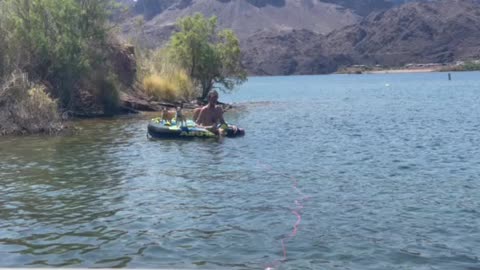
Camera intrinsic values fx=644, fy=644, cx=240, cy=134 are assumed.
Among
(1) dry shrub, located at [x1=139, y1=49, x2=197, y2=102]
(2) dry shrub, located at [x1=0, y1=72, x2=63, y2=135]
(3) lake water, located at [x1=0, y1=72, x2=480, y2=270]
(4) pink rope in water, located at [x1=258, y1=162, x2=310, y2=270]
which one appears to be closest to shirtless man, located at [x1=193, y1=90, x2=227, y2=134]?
(3) lake water, located at [x1=0, y1=72, x2=480, y2=270]

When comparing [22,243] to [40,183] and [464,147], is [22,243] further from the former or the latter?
[464,147]

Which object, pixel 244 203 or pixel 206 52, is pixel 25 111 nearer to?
pixel 244 203

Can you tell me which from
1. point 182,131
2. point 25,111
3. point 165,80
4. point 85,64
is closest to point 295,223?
point 182,131

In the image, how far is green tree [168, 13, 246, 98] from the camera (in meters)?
54.9

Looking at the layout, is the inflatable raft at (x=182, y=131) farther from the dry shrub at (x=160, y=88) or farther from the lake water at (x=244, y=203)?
the dry shrub at (x=160, y=88)

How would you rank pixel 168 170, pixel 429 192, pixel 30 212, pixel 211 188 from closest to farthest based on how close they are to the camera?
pixel 30 212
pixel 429 192
pixel 211 188
pixel 168 170

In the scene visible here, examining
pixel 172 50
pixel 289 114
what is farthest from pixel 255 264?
pixel 172 50

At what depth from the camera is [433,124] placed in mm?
33062

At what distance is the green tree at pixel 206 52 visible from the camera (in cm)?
5488

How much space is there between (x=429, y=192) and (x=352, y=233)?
423 cm

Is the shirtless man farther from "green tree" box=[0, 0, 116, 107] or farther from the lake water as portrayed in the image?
"green tree" box=[0, 0, 116, 107]

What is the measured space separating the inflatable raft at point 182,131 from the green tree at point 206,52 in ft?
88.8

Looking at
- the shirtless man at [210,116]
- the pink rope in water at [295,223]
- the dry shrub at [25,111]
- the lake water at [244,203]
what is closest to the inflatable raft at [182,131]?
the shirtless man at [210,116]

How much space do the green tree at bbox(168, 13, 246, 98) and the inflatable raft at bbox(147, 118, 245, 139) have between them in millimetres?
27081
